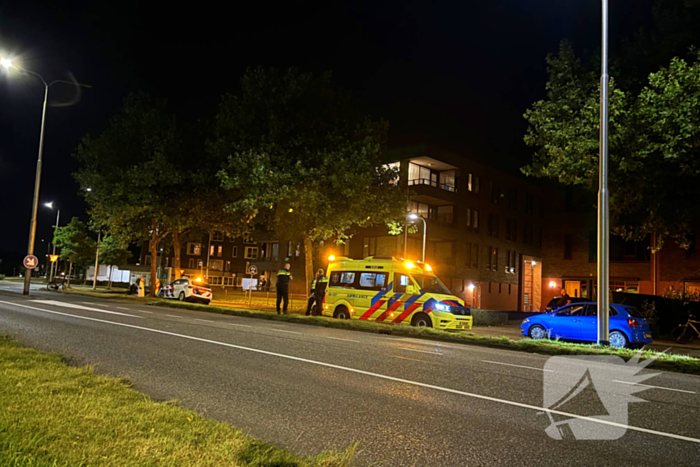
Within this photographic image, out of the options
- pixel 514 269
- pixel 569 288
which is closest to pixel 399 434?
pixel 569 288

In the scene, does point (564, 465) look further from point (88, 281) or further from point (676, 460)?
point (88, 281)

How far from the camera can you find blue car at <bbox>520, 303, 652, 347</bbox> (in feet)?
55.3

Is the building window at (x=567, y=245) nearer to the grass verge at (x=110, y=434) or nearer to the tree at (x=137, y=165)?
the tree at (x=137, y=165)

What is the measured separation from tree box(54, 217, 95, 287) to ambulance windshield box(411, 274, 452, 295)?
48.2 metres

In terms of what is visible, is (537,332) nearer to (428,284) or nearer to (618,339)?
(618,339)

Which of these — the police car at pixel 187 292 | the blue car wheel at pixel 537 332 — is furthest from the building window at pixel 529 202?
the blue car wheel at pixel 537 332

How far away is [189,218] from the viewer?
106 feet

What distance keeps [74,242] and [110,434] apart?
58.5 metres

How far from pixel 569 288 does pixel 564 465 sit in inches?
1725

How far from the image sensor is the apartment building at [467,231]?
143 ft

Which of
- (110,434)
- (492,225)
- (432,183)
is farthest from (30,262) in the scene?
(492,225)

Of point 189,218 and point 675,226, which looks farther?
point 189,218

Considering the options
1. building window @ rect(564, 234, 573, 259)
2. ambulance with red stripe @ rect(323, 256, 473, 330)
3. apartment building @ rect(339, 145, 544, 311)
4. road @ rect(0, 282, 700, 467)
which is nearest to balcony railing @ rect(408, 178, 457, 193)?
apartment building @ rect(339, 145, 544, 311)

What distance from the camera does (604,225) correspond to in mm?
13844
